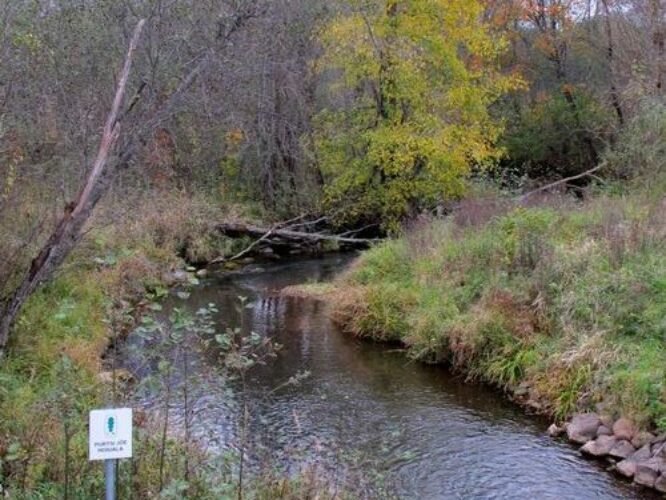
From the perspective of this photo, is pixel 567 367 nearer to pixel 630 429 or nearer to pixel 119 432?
pixel 630 429

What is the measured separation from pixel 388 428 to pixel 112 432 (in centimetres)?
505

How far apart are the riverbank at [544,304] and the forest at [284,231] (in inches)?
1.5

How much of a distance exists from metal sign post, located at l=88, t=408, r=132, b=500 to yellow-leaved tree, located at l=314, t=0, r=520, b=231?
16200 millimetres

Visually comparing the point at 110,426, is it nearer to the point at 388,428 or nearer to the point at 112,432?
the point at 112,432

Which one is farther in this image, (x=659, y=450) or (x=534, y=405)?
(x=534, y=405)

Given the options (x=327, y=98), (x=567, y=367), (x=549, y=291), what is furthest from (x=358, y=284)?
(x=327, y=98)

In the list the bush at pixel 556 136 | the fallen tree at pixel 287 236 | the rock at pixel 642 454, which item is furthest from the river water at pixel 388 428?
the bush at pixel 556 136

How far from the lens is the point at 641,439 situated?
7793 mm

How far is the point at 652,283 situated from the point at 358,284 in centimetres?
617

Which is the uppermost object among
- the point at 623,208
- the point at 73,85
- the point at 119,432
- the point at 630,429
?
the point at 73,85

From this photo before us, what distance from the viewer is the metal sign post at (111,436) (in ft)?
13.1

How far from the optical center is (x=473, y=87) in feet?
66.3

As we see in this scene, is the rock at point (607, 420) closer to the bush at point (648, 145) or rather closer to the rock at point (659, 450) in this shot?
the rock at point (659, 450)

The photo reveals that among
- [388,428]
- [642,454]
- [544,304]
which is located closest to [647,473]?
[642,454]
